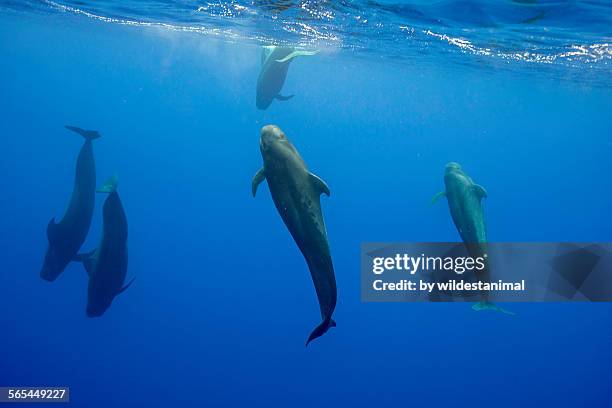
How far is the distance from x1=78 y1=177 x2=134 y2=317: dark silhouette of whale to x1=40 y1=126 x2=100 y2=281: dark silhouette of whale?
0.47m

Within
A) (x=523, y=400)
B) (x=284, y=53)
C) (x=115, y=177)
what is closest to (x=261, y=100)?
(x=284, y=53)

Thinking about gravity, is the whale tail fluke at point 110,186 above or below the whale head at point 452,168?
below

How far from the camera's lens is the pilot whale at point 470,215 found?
8141 mm

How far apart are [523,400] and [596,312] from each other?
2144cm

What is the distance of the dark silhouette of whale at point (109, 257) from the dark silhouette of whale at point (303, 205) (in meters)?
4.89

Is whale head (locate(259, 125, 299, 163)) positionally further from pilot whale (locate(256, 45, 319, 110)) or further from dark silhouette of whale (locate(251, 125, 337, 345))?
pilot whale (locate(256, 45, 319, 110))

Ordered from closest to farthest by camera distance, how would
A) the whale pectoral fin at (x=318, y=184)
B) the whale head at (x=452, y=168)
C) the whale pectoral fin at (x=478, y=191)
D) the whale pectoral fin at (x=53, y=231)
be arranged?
the whale pectoral fin at (x=318, y=184) < the whale pectoral fin at (x=478, y=191) < the whale head at (x=452, y=168) < the whale pectoral fin at (x=53, y=231)

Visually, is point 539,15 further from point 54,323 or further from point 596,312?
point 596,312

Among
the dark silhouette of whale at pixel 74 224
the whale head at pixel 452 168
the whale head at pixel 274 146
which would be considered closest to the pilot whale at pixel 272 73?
the whale head at pixel 452 168

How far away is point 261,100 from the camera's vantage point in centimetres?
1164

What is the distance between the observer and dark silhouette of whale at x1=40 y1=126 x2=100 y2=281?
10227 mm

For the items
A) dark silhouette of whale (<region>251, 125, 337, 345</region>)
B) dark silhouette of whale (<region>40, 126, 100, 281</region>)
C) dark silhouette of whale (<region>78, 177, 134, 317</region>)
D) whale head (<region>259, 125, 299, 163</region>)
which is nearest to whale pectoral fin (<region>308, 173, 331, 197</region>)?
dark silhouette of whale (<region>251, 125, 337, 345</region>)

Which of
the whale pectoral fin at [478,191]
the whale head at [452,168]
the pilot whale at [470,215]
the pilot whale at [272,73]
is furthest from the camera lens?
the pilot whale at [272,73]

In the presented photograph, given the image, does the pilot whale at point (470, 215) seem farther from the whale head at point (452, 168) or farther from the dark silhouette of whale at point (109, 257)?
the dark silhouette of whale at point (109, 257)
